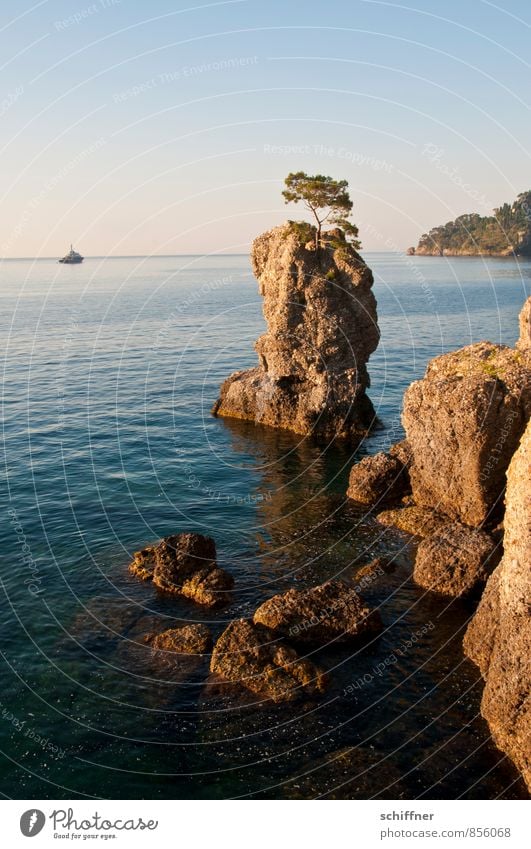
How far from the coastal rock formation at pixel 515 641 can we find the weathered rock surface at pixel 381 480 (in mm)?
18551

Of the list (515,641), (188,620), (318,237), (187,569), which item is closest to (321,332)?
(318,237)

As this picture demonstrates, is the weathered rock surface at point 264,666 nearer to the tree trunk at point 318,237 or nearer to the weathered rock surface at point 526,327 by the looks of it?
the weathered rock surface at point 526,327

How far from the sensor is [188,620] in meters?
31.5

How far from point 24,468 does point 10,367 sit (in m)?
43.5

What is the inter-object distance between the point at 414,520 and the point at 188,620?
641 inches

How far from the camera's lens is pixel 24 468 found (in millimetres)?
51094

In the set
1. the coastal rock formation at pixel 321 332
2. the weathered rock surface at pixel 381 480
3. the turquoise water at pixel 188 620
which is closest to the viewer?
the turquoise water at pixel 188 620

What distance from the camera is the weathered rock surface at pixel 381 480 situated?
4459 centimetres

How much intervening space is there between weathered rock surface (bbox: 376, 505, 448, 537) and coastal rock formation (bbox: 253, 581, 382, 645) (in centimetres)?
1013

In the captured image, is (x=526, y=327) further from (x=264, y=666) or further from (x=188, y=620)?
(x=264, y=666)

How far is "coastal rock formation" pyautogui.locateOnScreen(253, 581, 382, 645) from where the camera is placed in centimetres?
2939

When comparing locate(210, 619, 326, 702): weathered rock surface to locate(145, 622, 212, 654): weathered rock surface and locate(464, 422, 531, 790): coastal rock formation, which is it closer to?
locate(145, 622, 212, 654): weathered rock surface

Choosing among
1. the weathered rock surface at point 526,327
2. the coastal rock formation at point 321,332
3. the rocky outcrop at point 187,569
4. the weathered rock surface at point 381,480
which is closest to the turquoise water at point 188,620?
the rocky outcrop at point 187,569
